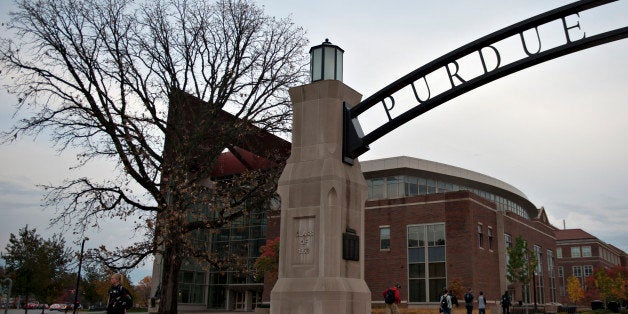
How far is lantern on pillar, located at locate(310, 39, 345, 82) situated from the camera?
1094cm

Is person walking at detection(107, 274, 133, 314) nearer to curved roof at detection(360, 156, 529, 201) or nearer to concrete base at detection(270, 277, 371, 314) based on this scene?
concrete base at detection(270, 277, 371, 314)

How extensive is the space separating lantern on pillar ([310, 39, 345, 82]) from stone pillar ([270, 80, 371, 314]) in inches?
13.6

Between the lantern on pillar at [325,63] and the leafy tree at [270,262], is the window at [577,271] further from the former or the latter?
the lantern on pillar at [325,63]

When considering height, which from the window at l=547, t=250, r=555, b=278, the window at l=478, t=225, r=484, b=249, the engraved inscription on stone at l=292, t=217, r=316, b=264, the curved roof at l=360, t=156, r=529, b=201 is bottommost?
the engraved inscription on stone at l=292, t=217, r=316, b=264

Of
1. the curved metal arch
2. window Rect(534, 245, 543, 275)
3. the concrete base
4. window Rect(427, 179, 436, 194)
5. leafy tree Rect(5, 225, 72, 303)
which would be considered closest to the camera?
the curved metal arch

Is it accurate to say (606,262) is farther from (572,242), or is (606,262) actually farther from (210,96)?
(210,96)

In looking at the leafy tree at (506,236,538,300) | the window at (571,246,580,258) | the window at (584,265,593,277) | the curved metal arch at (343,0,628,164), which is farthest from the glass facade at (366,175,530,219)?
the window at (571,246,580,258)

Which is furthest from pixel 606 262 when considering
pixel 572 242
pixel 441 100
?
pixel 441 100

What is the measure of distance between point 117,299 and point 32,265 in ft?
104

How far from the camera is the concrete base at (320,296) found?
31.0 ft

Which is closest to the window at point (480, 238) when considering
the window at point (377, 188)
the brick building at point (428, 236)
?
the brick building at point (428, 236)

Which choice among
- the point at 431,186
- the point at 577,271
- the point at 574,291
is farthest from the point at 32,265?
the point at 577,271

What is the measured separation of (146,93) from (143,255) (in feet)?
22.2

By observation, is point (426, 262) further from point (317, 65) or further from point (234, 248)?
point (317, 65)
